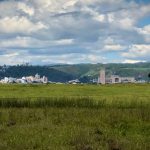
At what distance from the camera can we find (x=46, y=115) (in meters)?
37.4

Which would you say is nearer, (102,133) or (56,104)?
(102,133)

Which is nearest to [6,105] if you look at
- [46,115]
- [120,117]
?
[46,115]

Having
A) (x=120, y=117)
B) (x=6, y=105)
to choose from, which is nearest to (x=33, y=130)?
(x=120, y=117)

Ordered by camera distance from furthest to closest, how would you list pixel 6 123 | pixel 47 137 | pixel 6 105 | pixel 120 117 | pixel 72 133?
pixel 6 105, pixel 120 117, pixel 6 123, pixel 72 133, pixel 47 137

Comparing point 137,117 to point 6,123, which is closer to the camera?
point 6,123

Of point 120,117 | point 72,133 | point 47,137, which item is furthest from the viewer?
point 120,117

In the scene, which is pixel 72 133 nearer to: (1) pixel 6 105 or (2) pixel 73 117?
Result: (2) pixel 73 117

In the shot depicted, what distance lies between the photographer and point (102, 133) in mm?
26844

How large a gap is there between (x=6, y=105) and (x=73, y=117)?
610 inches

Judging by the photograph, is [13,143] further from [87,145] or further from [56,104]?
[56,104]

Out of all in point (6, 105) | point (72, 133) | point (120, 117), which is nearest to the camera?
point (72, 133)

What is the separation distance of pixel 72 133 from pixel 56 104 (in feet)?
78.7

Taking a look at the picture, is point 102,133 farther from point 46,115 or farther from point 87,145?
point 46,115

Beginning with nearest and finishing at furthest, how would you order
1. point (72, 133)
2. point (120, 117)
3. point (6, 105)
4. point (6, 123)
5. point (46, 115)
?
point (72, 133), point (6, 123), point (120, 117), point (46, 115), point (6, 105)
